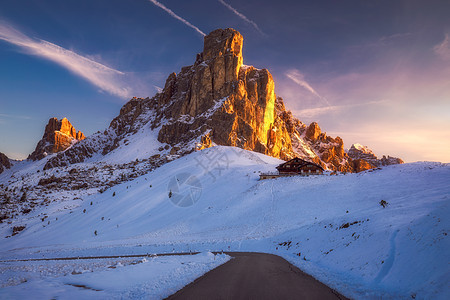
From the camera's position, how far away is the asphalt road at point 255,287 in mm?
6195

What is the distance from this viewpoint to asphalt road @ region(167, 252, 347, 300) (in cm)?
620

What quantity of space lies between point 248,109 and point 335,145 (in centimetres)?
9076

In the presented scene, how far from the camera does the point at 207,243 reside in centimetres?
2011

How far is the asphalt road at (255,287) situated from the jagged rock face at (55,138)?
203658 millimetres

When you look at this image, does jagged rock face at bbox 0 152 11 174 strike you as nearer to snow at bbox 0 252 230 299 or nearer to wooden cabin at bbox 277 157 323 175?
wooden cabin at bbox 277 157 323 175

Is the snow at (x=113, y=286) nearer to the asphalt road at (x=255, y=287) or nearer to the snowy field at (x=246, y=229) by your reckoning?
the snowy field at (x=246, y=229)

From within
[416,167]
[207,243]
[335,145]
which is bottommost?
[207,243]

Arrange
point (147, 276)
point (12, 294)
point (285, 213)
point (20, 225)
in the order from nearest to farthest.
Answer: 1. point (12, 294)
2. point (147, 276)
3. point (285, 213)
4. point (20, 225)

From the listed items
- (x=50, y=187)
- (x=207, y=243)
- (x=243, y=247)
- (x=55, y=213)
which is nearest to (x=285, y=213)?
(x=243, y=247)

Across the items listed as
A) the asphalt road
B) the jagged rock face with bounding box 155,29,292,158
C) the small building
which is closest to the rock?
the jagged rock face with bounding box 155,29,292,158

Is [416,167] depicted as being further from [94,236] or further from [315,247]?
[94,236]

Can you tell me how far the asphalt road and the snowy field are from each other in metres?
0.58

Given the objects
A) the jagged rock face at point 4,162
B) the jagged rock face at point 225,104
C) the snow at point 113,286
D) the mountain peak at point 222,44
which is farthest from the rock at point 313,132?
the jagged rock face at point 4,162

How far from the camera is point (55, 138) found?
171m
